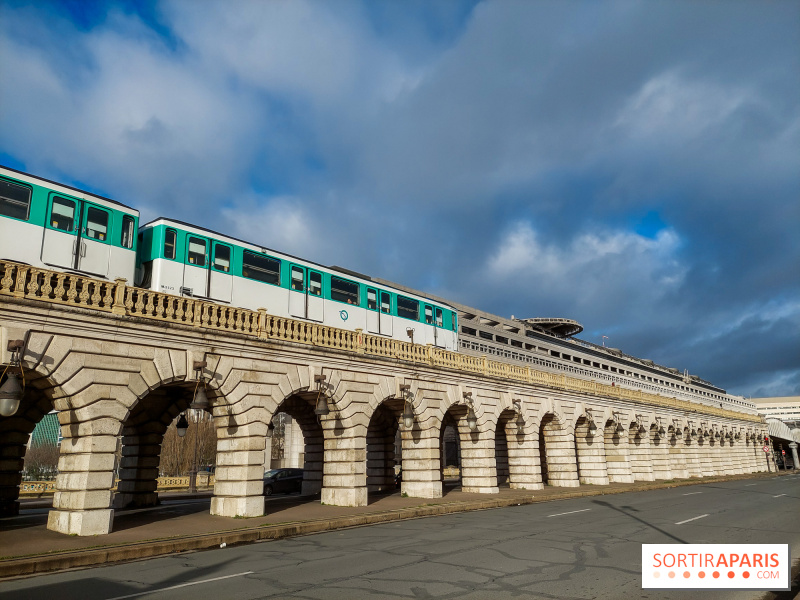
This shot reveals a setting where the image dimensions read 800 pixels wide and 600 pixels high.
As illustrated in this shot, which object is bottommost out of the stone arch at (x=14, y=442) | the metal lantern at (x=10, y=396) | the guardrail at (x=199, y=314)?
the stone arch at (x=14, y=442)

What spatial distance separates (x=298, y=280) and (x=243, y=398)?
5694mm

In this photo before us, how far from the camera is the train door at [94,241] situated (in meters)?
15.6

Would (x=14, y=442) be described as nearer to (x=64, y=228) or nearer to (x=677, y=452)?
(x=64, y=228)

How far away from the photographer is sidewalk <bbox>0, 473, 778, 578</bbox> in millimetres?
11219

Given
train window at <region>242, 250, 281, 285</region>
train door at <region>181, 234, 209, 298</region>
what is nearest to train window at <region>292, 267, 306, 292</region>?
train window at <region>242, 250, 281, 285</region>

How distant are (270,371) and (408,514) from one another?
7.05 m

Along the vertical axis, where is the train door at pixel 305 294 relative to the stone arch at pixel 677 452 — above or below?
above

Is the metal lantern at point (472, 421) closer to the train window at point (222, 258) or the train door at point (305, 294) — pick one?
the train door at point (305, 294)

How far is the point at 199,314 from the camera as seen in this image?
16.8 meters

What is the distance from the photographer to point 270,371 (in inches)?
736

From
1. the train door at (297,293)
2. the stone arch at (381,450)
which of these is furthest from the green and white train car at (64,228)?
the stone arch at (381,450)

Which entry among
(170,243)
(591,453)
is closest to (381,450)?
(591,453)

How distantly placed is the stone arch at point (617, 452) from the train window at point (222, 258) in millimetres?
31466

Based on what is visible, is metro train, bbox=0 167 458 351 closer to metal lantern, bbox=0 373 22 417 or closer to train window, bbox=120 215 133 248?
train window, bbox=120 215 133 248
